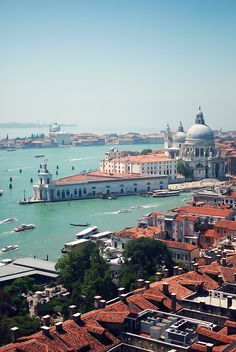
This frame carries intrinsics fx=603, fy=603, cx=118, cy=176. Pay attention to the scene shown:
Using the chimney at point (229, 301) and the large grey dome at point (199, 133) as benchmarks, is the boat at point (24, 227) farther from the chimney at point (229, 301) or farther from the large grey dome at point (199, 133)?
the large grey dome at point (199, 133)

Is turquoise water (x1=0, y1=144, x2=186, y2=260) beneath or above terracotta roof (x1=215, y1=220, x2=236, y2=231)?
beneath

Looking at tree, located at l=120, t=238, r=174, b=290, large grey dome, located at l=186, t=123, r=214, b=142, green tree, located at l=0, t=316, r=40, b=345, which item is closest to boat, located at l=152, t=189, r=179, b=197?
large grey dome, located at l=186, t=123, r=214, b=142

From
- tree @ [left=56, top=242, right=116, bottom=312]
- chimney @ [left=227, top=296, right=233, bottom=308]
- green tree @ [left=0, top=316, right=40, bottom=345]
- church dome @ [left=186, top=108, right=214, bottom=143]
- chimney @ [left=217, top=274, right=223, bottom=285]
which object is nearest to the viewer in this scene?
chimney @ [left=227, top=296, right=233, bottom=308]

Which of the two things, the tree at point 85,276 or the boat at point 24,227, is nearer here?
the tree at point 85,276

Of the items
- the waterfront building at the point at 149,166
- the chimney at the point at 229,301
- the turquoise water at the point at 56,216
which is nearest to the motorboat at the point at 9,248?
the turquoise water at the point at 56,216

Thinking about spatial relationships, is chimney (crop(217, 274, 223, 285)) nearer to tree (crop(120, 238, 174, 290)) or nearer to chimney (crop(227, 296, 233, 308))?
chimney (crop(227, 296, 233, 308))

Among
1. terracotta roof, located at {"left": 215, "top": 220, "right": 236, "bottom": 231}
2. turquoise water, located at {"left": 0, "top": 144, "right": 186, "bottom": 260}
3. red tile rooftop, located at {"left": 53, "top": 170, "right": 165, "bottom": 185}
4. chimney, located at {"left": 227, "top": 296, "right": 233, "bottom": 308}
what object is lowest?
turquoise water, located at {"left": 0, "top": 144, "right": 186, "bottom": 260}

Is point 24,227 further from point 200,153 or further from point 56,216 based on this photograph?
point 200,153
